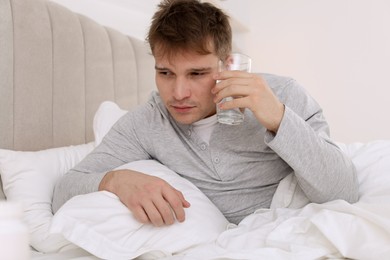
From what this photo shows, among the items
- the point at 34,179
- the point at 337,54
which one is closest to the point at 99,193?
the point at 34,179

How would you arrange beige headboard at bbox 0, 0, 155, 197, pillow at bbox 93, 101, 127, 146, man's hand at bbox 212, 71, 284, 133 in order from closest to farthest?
1. man's hand at bbox 212, 71, 284, 133
2. beige headboard at bbox 0, 0, 155, 197
3. pillow at bbox 93, 101, 127, 146

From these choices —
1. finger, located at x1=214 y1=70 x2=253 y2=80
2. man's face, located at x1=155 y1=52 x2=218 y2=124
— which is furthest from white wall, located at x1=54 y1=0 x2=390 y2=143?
finger, located at x1=214 y1=70 x2=253 y2=80

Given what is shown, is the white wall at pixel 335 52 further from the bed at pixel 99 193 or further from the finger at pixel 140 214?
the finger at pixel 140 214

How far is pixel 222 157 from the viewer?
127 cm

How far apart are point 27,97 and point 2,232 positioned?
122 cm

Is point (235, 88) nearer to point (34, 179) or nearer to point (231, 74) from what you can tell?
point (231, 74)

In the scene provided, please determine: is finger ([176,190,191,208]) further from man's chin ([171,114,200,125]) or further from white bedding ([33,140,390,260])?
man's chin ([171,114,200,125])

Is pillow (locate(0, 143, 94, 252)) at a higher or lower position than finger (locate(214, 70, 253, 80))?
lower

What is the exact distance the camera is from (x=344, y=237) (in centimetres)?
89

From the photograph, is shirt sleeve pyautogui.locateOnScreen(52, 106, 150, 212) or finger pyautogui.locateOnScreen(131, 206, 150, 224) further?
shirt sleeve pyautogui.locateOnScreen(52, 106, 150, 212)

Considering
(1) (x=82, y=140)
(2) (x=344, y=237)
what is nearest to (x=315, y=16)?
(1) (x=82, y=140)

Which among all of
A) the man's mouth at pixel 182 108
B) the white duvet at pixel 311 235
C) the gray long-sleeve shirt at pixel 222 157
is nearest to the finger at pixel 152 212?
A: the white duvet at pixel 311 235

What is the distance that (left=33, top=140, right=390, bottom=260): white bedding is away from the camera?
854mm

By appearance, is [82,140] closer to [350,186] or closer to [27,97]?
[27,97]
